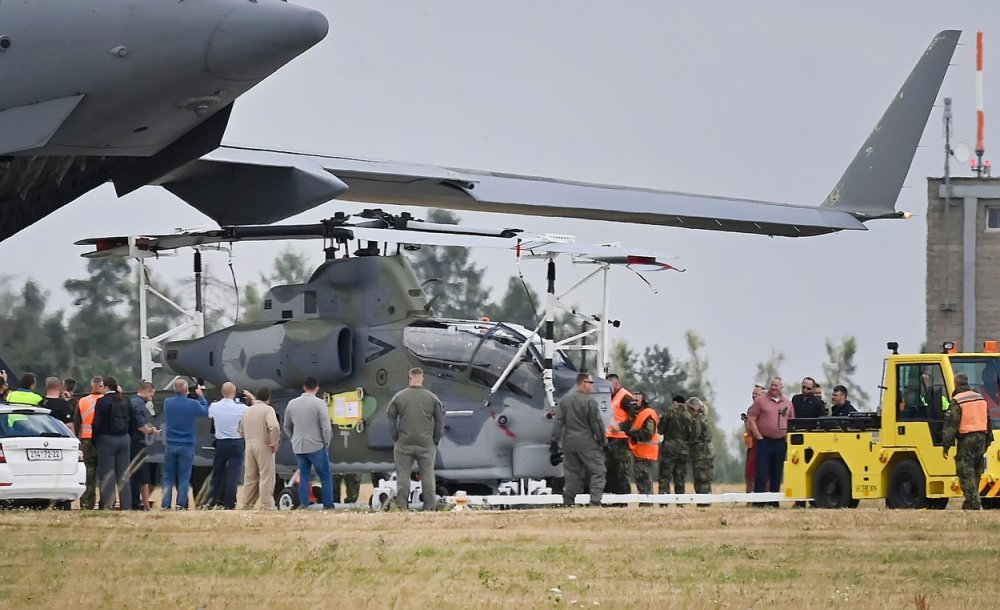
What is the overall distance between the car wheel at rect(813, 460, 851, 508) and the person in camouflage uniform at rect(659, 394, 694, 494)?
8.78ft

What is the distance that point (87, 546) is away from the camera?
1323cm

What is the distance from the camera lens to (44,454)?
17.4 m

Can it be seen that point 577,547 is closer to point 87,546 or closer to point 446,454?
point 87,546

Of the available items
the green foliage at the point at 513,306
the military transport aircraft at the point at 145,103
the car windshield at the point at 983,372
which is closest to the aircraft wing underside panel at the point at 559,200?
the military transport aircraft at the point at 145,103

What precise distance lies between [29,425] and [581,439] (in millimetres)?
5769

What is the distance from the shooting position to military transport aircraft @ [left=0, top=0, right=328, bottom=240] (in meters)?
9.84

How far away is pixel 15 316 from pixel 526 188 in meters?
11.4

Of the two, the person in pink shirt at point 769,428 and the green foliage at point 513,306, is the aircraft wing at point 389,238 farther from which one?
the green foliage at point 513,306

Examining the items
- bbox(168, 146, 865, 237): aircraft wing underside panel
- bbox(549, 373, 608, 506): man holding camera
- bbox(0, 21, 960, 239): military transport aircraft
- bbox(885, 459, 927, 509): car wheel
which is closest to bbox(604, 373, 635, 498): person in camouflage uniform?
bbox(549, 373, 608, 506): man holding camera

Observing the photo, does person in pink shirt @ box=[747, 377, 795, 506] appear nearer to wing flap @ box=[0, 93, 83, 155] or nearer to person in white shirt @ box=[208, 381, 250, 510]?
person in white shirt @ box=[208, 381, 250, 510]

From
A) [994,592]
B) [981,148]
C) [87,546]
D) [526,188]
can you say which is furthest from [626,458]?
[981,148]

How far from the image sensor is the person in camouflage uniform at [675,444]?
22469mm

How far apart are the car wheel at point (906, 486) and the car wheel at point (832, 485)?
2.15 ft

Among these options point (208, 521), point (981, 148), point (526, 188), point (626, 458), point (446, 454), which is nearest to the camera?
point (208, 521)
